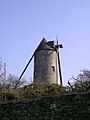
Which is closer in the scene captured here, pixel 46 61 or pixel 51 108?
pixel 51 108

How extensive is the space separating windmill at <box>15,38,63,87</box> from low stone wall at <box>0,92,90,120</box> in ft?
67.1

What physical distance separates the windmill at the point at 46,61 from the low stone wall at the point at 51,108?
20.5 meters

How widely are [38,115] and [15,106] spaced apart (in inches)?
49.8

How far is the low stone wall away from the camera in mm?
8469

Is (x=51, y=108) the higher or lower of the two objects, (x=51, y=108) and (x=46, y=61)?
the lower

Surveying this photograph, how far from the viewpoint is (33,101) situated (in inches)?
384

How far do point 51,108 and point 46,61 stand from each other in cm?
2305

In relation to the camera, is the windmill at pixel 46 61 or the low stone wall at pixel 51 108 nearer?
the low stone wall at pixel 51 108

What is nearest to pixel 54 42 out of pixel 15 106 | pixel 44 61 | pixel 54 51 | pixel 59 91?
pixel 54 51

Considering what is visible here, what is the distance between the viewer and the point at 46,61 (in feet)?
106

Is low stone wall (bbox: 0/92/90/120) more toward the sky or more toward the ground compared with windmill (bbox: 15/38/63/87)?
more toward the ground

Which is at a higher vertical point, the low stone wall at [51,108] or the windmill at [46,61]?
the windmill at [46,61]

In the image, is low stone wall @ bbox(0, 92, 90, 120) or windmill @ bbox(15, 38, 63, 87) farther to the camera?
windmill @ bbox(15, 38, 63, 87)

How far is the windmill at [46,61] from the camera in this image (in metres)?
31.5
